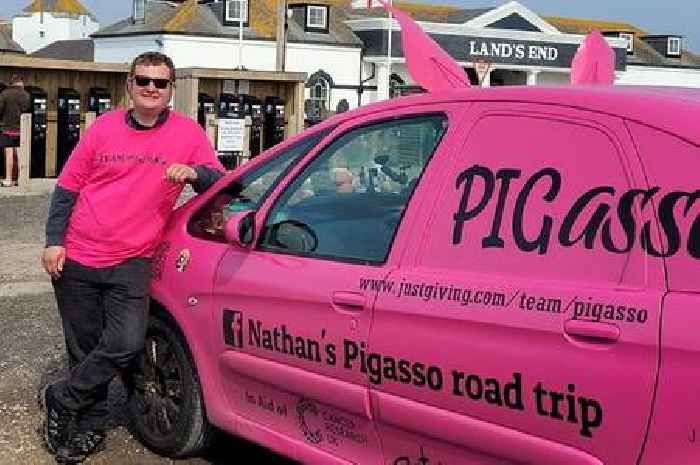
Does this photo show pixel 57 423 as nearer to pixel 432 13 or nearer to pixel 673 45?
pixel 432 13

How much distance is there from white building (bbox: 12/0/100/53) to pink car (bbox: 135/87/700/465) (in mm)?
91733

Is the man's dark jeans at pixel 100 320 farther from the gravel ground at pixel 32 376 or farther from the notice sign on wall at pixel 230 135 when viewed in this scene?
the notice sign on wall at pixel 230 135

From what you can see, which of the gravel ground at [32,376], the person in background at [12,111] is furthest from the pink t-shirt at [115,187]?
the person in background at [12,111]

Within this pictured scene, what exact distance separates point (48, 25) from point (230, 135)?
81484mm

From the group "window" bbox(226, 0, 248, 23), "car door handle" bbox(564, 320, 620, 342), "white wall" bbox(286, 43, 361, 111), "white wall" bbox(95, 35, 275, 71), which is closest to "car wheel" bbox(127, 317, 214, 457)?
"car door handle" bbox(564, 320, 620, 342)

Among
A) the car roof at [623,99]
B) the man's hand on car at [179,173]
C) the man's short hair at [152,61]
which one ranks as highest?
the man's short hair at [152,61]

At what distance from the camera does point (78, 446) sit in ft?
15.4

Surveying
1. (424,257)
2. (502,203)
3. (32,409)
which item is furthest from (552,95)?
(32,409)

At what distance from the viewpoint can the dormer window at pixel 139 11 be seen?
57.5 meters

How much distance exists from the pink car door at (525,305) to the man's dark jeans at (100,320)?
4.52 feet

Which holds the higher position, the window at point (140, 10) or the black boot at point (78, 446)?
the window at point (140, 10)

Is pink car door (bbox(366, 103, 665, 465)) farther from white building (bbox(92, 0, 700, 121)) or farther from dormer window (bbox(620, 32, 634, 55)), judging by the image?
dormer window (bbox(620, 32, 634, 55))

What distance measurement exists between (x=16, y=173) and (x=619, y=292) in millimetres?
15573

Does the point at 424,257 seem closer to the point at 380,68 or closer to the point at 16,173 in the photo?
the point at 16,173
